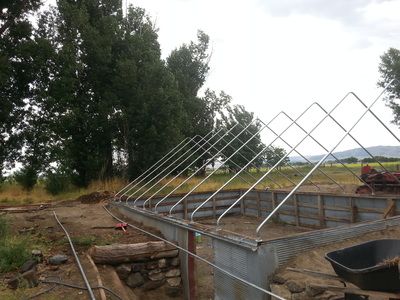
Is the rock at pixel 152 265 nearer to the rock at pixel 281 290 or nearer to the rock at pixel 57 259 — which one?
the rock at pixel 57 259

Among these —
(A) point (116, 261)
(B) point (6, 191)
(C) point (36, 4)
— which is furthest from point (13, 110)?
(A) point (116, 261)

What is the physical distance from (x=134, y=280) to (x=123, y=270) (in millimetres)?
322

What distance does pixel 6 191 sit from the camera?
719 inches

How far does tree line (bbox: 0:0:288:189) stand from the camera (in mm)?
18062

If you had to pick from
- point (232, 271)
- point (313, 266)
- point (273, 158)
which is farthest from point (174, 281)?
point (273, 158)

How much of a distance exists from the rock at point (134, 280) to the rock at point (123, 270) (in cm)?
9

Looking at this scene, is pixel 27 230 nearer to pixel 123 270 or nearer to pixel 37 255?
pixel 37 255

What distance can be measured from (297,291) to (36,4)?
18.5 meters

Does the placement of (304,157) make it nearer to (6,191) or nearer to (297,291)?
(297,291)

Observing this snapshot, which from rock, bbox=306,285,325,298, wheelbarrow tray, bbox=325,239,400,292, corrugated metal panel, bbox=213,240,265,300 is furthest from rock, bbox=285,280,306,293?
wheelbarrow tray, bbox=325,239,400,292

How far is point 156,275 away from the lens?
24.2 feet

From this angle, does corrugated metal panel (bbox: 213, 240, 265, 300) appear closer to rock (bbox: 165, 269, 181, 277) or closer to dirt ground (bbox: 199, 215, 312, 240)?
rock (bbox: 165, 269, 181, 277)

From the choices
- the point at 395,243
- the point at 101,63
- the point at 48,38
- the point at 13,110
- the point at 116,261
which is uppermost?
the point at 48,38

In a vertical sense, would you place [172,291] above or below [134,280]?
below
